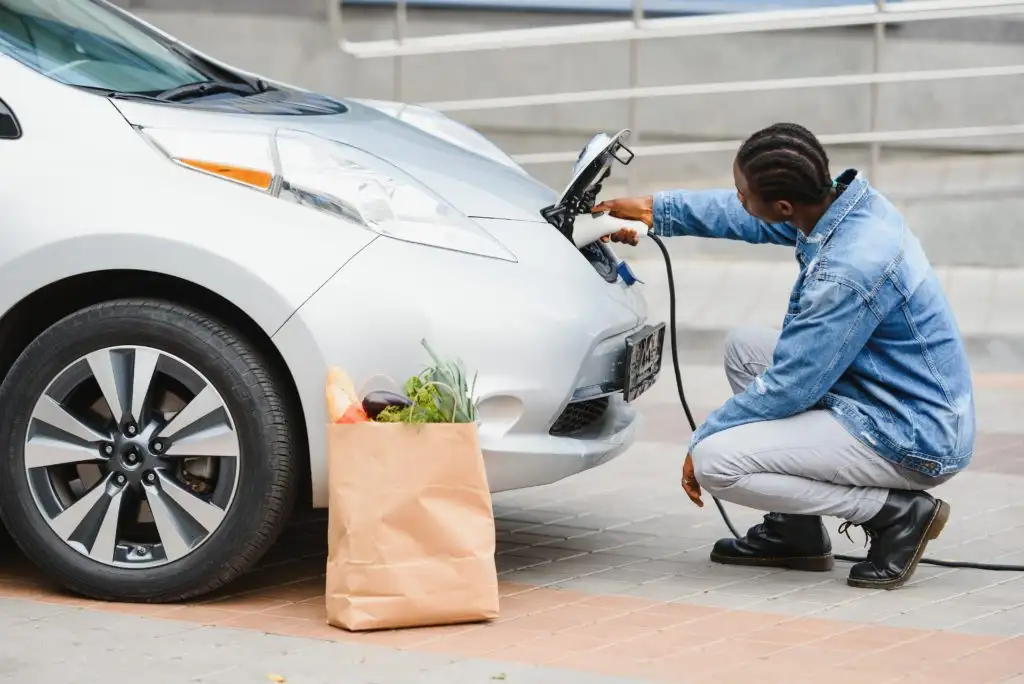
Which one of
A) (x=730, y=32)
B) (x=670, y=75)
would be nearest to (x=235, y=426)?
(x=730, y=32)

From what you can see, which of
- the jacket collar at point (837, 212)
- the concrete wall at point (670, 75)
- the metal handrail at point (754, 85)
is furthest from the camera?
the concrete wall at point (670, 75)

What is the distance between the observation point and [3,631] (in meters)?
3.87

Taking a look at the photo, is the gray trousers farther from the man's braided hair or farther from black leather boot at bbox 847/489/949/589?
the man's braided hair

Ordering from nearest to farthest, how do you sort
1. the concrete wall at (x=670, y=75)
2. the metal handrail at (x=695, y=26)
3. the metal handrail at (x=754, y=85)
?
1. the metal handrail at (x=754, y=85)
2. the metal handrail at (x=695, y=26)
3. the concrete wall at (x=670, y=75)

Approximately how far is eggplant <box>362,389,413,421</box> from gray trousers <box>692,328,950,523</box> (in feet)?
2.88

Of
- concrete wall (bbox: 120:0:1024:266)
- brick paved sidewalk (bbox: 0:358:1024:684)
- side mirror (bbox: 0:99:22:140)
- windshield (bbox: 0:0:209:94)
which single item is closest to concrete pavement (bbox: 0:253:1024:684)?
brick paved sidewalk (bbox: 0:358:1024:684)

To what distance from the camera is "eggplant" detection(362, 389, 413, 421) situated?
3836 millimetres

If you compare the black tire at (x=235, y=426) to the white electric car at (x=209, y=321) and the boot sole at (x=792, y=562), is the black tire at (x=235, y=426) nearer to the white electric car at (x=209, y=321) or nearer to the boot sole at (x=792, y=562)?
the white electric car at (x=209, y=321)

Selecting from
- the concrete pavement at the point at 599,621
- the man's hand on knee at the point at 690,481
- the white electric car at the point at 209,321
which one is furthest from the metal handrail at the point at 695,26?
the white electric car at the point at 209,321

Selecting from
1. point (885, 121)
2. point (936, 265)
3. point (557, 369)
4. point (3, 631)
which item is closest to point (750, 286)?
point (936, 265)

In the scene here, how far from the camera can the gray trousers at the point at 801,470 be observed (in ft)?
14.0

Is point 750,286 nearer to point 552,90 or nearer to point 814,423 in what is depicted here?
point 552,90

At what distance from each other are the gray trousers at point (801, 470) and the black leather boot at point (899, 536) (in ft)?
0.11

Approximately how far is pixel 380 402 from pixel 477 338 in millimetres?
289
